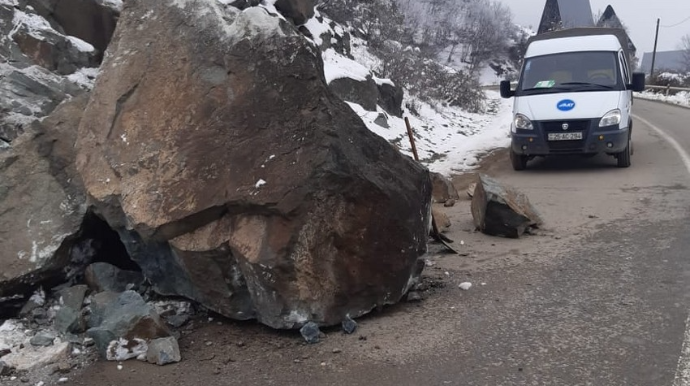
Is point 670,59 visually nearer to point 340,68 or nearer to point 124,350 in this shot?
point 340,68

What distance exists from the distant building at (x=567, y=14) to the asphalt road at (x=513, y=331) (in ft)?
154

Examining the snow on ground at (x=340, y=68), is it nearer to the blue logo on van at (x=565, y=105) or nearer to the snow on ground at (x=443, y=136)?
the snow on ground at (x=443, y=136)

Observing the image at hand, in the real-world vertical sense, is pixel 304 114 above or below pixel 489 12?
below

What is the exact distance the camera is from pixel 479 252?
19.5ft

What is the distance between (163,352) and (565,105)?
327 inches

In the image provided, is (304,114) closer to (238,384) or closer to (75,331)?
(238,384)

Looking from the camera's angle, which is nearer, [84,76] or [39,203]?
[39,203]

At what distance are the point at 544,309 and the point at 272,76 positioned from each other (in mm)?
2728

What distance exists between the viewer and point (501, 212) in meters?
6.32

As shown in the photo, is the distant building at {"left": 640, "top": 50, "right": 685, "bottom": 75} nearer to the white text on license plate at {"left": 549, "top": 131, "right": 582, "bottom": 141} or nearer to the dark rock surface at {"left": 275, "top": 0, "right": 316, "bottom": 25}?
the dark rock surface at {"left": 275, "top": 0, "right": 316, "bottom": 25}

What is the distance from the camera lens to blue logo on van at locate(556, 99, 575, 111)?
9.98m

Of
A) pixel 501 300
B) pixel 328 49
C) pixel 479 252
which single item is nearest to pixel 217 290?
pixel 501 300

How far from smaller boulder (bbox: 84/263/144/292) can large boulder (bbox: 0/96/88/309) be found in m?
0.24

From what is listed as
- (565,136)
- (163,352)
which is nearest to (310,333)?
(163,352)
